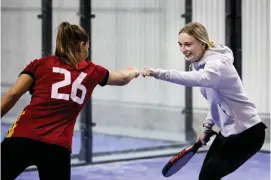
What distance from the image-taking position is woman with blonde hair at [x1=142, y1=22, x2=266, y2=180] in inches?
145

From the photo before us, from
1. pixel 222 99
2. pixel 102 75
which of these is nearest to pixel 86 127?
pixel 222 99

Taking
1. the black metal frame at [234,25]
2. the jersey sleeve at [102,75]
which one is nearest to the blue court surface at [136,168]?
the black metal frame at [234,25]

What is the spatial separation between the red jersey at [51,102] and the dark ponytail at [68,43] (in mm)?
38

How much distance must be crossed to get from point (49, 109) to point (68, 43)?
0.37 meters

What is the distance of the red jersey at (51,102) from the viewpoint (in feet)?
10.7

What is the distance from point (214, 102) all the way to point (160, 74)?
1.47 ft

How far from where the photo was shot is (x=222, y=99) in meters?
3.85

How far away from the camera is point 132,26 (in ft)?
24.2

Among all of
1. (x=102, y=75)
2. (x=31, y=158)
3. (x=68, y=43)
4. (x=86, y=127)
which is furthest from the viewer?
(x=86, y=127)

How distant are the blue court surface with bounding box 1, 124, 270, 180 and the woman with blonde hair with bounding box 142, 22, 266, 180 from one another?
2.29m

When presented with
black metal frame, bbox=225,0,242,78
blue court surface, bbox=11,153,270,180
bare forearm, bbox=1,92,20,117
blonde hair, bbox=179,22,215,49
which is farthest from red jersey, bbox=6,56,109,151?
black metal frame, bbox=225,0,242,78

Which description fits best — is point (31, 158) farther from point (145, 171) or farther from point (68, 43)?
point (145, 171)

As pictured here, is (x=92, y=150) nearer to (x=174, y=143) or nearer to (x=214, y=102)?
(x=174, y=143)

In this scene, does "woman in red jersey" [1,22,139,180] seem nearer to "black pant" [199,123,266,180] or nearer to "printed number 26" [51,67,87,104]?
"printed number 26" [51,67,87,104]
